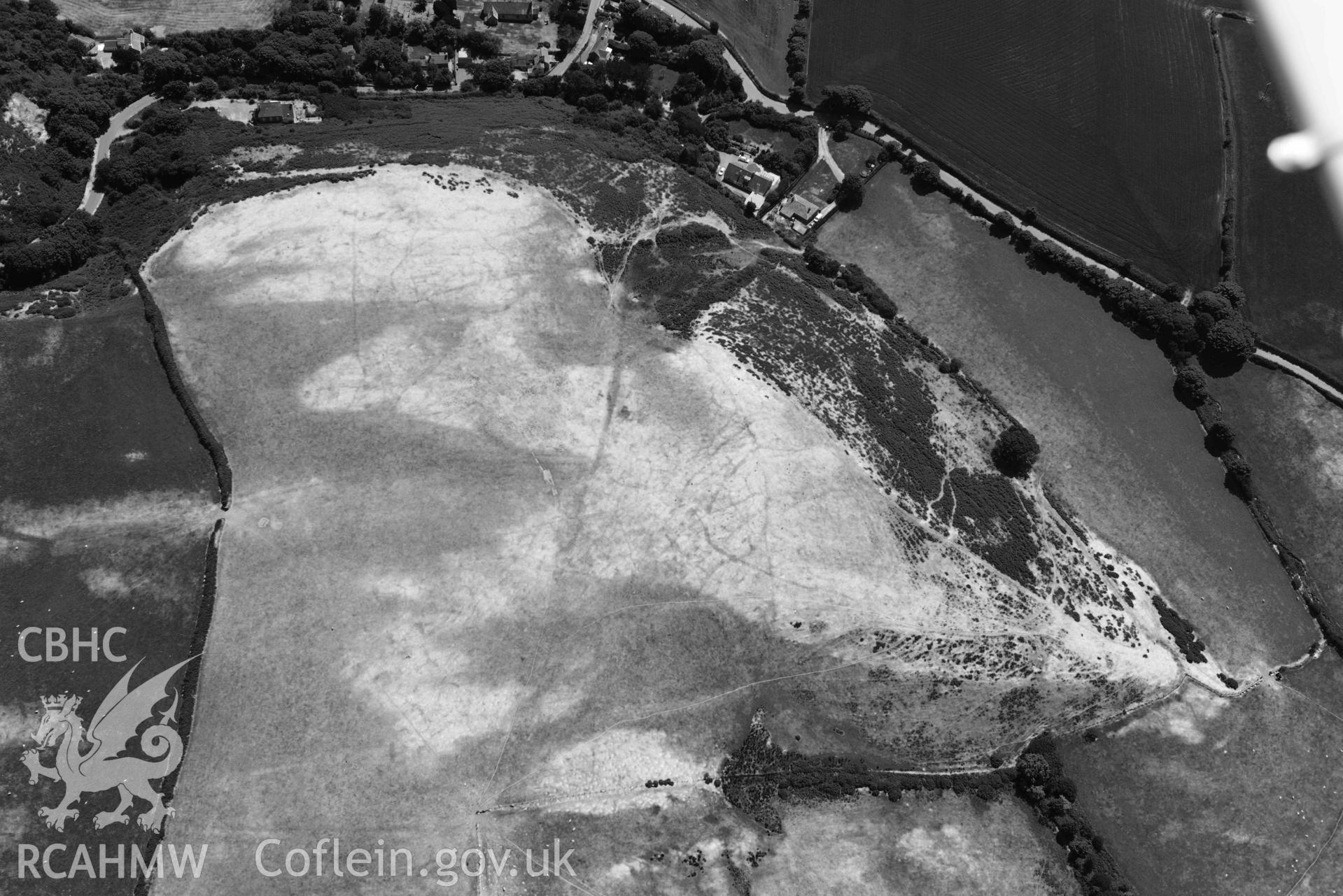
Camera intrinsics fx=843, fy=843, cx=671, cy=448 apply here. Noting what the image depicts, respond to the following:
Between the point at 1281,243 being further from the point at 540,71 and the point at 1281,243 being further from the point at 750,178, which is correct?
the point at 540,71

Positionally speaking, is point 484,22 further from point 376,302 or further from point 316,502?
point 316,502

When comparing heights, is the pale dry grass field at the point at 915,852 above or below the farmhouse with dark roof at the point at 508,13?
below

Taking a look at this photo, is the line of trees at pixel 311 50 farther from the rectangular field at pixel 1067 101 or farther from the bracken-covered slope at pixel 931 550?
the rectangular field at pixel 1067 101

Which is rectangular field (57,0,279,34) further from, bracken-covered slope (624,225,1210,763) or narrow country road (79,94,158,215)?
bracken-covered slope (624,225,1210,763)

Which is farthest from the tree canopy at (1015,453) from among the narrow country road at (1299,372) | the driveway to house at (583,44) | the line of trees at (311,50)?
the line of trees at (311,50)

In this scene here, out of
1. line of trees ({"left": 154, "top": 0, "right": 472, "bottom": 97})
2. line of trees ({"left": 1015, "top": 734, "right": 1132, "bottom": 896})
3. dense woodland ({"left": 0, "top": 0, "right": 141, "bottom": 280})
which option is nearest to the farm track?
line of trees ({"left": 1015, "top": 734, "right": 1132, "bottom": 896})

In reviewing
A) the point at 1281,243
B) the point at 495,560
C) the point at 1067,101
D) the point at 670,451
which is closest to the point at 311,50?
the point at 670,451

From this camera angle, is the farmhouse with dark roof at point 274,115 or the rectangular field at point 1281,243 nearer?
the rectangular field at point 1281,243
